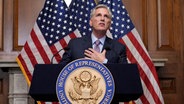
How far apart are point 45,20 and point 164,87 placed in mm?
1514

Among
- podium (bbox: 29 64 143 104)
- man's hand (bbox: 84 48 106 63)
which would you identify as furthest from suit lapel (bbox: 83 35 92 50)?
podium (bbox: 29 64 143 104)

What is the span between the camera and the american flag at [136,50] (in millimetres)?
3645

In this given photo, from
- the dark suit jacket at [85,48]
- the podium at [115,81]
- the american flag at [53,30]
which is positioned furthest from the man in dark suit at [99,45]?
the american flag at [53,30]

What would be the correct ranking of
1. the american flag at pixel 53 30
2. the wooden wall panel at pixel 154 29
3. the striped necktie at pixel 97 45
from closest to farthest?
the striped necktie at pixel 97 45 → the american flag at pixel 53 30 → the wooden wall panel at pixel 154 29

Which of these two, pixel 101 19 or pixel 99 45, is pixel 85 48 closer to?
pixel 99 45

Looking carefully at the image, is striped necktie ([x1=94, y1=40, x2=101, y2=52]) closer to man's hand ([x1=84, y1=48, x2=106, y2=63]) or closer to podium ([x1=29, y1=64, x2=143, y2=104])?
man's hand ([x1=84, y1=48, x2=106, y2=63])

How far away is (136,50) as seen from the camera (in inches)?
147

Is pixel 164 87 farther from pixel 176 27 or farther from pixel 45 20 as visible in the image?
pixel 45 20

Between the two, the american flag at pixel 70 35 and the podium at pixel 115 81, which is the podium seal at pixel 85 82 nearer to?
the podium at pixel 115 81

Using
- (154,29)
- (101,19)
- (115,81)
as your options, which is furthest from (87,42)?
(154,29)

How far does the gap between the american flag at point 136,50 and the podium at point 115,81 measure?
175 cm

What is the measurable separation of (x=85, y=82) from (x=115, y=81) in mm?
158

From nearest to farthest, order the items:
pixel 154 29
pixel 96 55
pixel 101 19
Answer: pixel 96 55 → pixel 101 19 → pixel 154 29

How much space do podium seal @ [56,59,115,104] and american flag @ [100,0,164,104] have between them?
1893 mm
